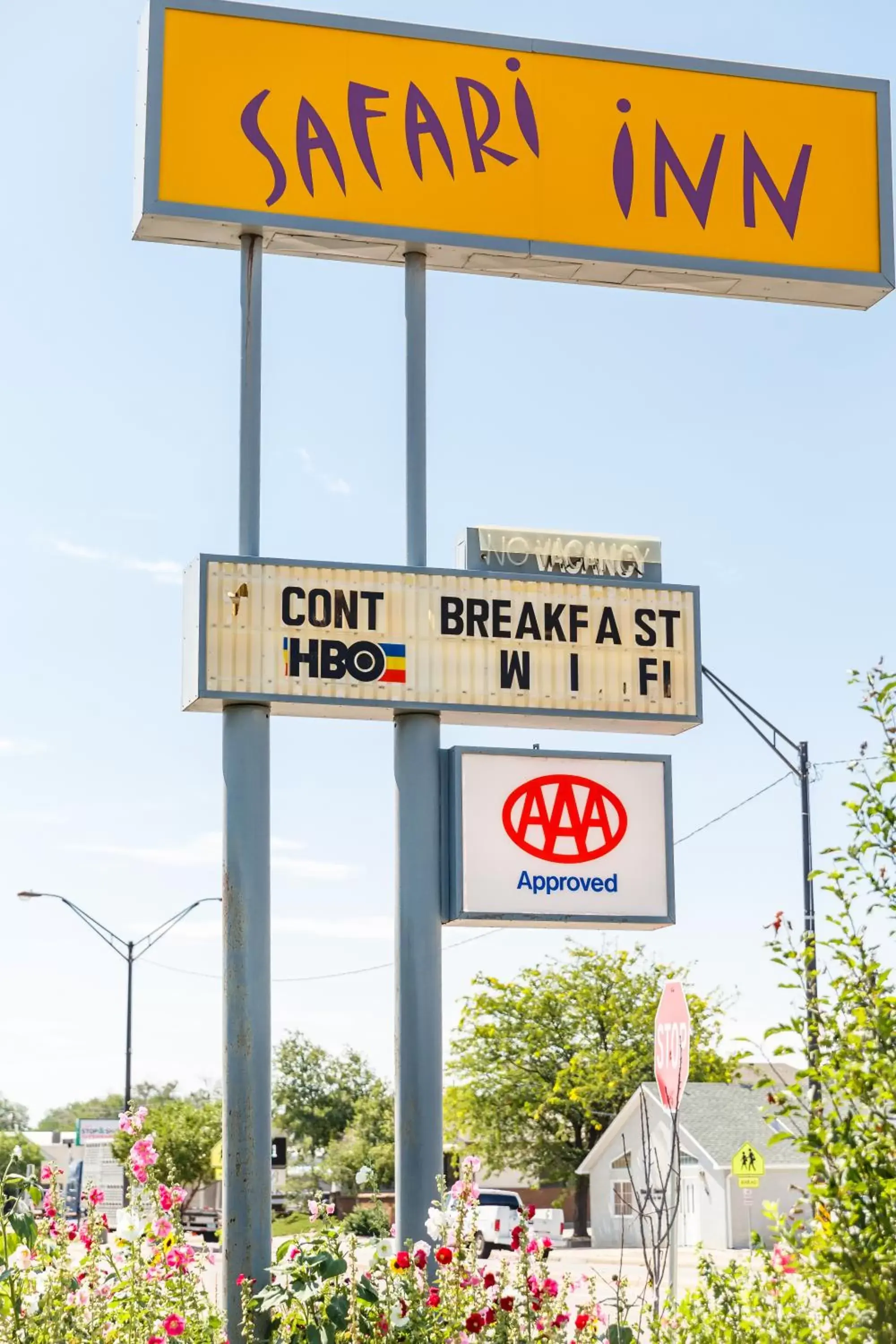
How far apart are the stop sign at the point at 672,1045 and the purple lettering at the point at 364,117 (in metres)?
6.32

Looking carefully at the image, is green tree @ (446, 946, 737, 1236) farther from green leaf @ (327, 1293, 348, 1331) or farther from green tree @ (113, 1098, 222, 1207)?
green leaf @ (327, 1293, 348, 1331)

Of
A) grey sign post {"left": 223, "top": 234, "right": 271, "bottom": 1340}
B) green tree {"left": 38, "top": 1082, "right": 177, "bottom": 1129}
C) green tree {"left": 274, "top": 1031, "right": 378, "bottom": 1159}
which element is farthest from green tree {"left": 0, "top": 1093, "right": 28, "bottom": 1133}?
grey sign post {"left": 223, "top": 234, "right": 271, "bottom": 1340}

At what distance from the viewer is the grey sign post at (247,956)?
11.1 metres

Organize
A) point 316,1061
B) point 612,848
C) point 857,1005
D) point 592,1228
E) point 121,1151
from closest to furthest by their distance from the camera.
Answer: point 857,1005
point 612,848
point 592,1228
point 121,1151
point 316,1061

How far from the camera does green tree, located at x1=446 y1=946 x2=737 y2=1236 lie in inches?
2144

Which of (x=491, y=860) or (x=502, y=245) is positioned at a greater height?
(x=502, y=245)

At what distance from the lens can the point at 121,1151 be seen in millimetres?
60719

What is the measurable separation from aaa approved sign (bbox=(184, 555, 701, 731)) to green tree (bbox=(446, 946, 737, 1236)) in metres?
42.8

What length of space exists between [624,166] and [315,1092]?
8337 cm

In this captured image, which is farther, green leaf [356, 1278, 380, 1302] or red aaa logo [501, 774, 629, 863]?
red aaa logo [501, 774, 629, 863]

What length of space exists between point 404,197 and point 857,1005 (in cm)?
826

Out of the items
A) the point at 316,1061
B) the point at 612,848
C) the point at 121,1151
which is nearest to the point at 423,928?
the point at 612,848

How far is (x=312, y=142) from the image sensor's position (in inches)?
497

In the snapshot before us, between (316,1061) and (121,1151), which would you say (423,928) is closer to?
(121,1151)
